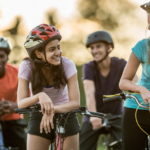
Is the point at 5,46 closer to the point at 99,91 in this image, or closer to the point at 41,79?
the point at 99,91

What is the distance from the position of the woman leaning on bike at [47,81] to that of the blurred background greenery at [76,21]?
78.5 ft

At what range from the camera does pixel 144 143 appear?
3650mm

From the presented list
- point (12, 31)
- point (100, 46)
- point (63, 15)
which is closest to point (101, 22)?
point (63, 15)

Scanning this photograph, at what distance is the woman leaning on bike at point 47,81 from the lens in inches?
146

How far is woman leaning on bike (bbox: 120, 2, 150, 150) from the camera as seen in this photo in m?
3.51

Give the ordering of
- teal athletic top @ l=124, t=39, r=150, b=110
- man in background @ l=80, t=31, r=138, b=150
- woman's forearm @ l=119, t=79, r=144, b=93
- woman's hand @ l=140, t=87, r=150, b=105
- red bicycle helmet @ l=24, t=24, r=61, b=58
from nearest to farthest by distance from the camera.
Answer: woman's hand @ l=140, t=87, r=150, b=105 → woman's forearm @ l=119, t=79, r=144, b=93 → teal athletic top @ l=124, t=39, r=150, b=110 → red bicycle helmet @ l=24, t=24, r=61, b=58 → man in background @ l=80, t=31, r=138, b=150

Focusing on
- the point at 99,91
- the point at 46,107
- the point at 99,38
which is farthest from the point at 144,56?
the point at 99,38

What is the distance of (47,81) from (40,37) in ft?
1.87

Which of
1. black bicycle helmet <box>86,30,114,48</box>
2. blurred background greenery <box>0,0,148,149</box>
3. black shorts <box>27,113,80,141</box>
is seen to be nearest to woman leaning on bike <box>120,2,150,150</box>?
black shorts <box>27,113,80,141</box>

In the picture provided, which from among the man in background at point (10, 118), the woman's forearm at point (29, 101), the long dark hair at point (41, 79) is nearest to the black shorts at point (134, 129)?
the long dark hair at point (41, 79)

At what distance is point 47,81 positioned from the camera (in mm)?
4055

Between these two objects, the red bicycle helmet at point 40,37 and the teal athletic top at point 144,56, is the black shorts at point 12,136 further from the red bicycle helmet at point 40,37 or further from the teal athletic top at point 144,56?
the teal athletic top at point 144,56

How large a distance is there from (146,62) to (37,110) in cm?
129

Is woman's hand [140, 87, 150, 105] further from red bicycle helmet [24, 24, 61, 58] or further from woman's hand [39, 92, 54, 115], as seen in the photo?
red bicycle helmet [24, 24, 61, 58]
